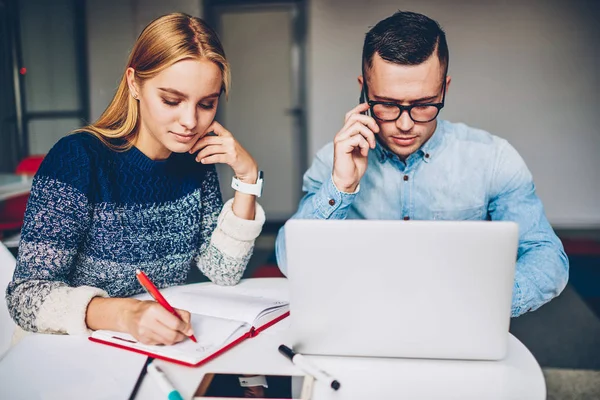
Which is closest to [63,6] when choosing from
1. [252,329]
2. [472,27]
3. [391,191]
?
[472,27]

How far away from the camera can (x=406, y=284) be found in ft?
2.75

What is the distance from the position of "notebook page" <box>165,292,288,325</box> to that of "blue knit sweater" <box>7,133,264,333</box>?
0.16 metres

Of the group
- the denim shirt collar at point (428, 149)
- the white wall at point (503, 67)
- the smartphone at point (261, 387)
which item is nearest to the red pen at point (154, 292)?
the smartphone at point (261, 387)

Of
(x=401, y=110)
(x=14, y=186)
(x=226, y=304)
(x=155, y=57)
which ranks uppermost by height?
(x=155, y=57)

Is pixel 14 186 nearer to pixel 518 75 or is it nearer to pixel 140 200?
pixel 140 200

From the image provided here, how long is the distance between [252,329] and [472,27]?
14.2 feet

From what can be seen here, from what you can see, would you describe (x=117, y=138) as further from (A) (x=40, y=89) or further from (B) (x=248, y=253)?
(A) (x=40, y=89)

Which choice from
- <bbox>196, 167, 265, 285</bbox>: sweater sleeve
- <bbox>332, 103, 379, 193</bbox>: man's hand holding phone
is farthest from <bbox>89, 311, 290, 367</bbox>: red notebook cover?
<bbox>332, 103, 379, 193</bbox>: man's hand holding phone

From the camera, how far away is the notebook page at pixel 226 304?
3.60ft

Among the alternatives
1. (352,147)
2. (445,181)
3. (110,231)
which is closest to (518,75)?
(445,181)

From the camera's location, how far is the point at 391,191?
1.67 metres

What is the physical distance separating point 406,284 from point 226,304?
0.48 meters

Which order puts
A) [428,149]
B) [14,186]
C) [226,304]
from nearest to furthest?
[226,304] → [428,149] → [14,186]

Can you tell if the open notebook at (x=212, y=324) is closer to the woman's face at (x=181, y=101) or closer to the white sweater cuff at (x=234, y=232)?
the white sweater cuff at (x=234, y=232)
